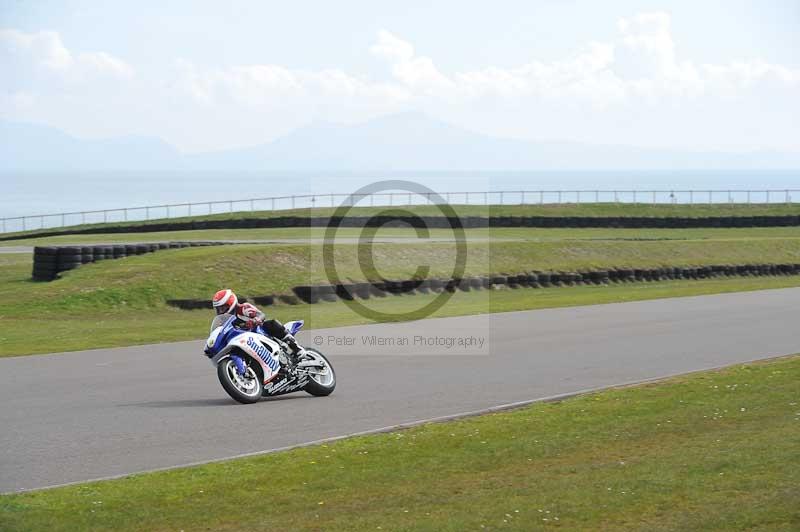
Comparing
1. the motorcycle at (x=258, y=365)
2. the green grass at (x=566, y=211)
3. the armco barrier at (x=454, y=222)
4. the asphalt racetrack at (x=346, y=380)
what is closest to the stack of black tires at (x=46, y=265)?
the asphalt racetrack at (x=346, y=380)

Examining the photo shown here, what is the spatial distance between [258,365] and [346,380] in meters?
2.08

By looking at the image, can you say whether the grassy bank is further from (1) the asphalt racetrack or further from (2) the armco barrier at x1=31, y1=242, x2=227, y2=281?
(1) the asphalt racetrack

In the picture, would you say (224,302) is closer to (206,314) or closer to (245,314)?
(245,314)

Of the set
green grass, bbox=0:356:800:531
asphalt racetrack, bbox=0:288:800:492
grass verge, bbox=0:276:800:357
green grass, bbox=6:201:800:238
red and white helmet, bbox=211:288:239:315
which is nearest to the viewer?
green grass, bbox=0:356:800:531

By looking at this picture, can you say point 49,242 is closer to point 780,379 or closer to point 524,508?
point 780,379

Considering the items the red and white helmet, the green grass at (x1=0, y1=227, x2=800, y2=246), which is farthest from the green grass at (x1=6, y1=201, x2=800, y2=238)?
the red and white helmet

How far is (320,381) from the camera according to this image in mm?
14016

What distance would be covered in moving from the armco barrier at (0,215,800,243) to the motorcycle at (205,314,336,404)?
130ft

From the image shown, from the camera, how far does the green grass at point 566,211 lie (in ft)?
197

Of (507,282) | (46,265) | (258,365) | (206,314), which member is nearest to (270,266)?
(206,314)

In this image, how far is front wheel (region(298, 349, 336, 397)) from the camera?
45.8 feet

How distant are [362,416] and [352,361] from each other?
4.80 meters

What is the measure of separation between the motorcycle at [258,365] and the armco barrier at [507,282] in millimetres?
13509

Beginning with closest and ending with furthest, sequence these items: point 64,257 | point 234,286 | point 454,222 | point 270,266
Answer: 1. point 234,286
2. point 270,266
3. point 64,257
4. point 454,222
